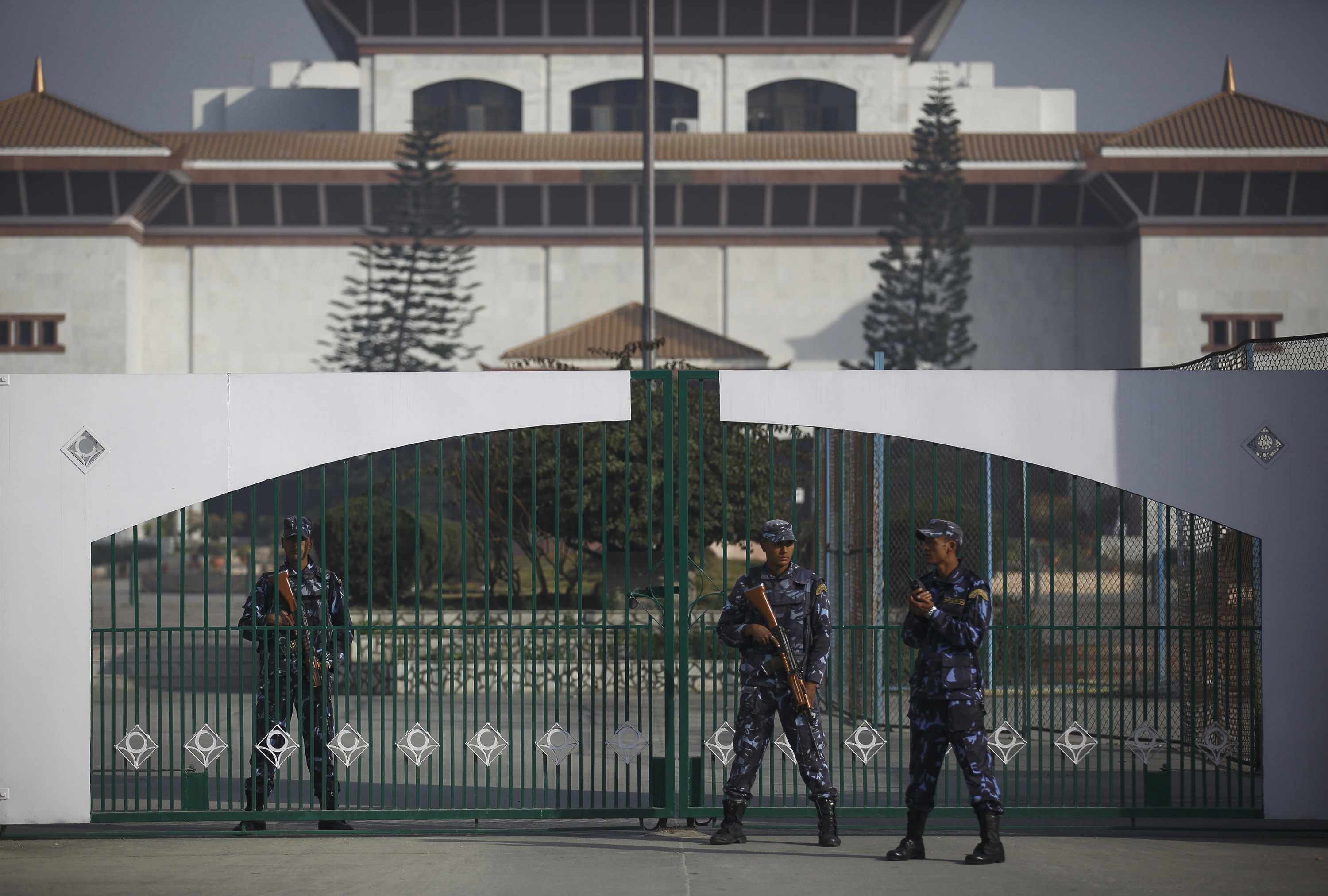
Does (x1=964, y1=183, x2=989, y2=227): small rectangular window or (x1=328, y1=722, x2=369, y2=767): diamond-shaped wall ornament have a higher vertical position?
(x1=964, y1=183, x2=989, y2=227): small rectangular window

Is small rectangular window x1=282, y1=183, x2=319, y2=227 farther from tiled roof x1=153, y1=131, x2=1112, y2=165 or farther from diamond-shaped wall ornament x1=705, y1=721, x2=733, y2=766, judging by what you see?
diamond-shaped wall ornament x1=705, y1=721, x2=733, y2=766

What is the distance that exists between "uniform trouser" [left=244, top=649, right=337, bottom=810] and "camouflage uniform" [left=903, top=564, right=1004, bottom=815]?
3.01 m

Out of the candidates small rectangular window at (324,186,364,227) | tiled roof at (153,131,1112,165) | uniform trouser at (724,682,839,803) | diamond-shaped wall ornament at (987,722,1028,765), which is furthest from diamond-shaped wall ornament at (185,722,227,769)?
small rectangular window at (324,186,364,227)

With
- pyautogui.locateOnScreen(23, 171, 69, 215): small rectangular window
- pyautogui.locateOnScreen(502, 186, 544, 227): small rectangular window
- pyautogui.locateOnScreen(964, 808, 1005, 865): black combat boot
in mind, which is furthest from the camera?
pyautogui.locateOnScreen(502, 186, 544, 227): small rectangular window

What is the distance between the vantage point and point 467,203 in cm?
4341

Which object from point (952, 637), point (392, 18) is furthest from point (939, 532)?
point (392, 18)

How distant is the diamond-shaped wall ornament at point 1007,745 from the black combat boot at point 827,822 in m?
0.90

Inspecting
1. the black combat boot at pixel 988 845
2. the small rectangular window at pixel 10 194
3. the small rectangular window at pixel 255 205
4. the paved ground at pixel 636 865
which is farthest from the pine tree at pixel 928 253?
the black combat boot at pixel 988 845

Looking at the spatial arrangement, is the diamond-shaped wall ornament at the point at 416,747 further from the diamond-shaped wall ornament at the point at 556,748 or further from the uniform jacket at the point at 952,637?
the uniform jacket at the point at 952,637

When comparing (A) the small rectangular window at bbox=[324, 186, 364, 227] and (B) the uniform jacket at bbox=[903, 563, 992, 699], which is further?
(A) the small rectangular window at bbox=[324, 186, 364, 227]

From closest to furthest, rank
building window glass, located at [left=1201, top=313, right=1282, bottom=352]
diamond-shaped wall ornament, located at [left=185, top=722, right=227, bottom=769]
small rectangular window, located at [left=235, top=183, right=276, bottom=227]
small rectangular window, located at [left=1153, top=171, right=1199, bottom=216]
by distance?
diamond-shaped wall ornament, located at [left=185, top=722, right=227, bottom=769] < small rectangular window, located at [left=1153, top=171, right=1199, bottom=216] < building window glass, located at [left=1201, top=313, right=1282, bottom=352] < small rectangular window, located at [left=235, top=183, right=276, bottom=227]

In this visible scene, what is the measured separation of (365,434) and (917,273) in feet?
118

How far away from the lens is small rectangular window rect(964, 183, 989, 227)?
43062 millimetres

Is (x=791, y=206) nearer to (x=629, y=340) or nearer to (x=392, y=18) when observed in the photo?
(x=629, y=340)
